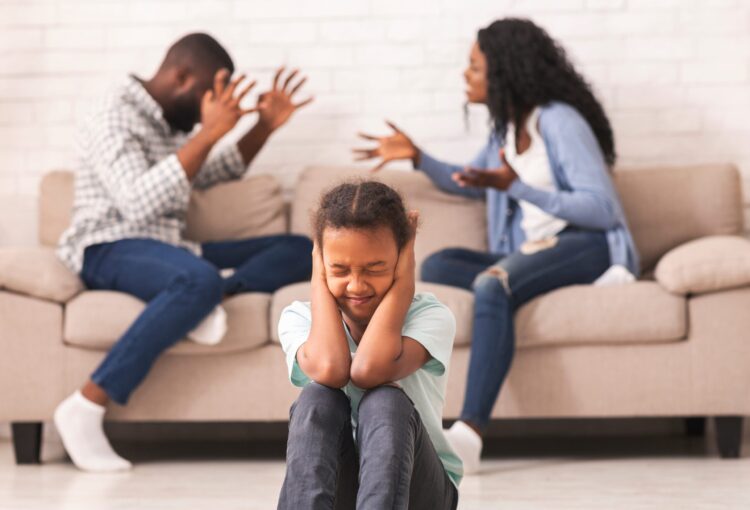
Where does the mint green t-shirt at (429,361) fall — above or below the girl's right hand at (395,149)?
below

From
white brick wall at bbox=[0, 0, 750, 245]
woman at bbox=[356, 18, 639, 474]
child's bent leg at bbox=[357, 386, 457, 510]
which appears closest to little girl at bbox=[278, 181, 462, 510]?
child's bent leg at bbox=[357, 386, 457, 510]

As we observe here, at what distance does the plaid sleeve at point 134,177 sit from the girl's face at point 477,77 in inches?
34.5

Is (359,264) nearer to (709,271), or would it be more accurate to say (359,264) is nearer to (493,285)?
(493,285)

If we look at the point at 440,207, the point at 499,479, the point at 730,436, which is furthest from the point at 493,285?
the point at 730,436

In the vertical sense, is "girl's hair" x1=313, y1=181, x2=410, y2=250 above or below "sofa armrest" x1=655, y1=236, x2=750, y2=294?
above

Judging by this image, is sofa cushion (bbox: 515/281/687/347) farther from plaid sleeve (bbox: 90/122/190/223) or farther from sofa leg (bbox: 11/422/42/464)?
sofa leg (bbox: 11/422/42/464)

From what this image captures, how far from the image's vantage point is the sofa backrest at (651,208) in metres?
3.25

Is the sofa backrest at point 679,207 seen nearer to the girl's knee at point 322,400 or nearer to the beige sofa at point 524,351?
the beige sofa at point 524,351

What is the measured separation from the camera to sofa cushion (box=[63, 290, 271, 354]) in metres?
2.82

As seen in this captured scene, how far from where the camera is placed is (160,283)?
9.32ft

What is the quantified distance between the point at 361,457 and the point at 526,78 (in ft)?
6.02

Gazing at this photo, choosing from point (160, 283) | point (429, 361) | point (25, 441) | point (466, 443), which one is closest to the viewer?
point (429, 361)

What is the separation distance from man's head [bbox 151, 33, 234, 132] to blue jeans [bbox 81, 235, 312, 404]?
437 mm

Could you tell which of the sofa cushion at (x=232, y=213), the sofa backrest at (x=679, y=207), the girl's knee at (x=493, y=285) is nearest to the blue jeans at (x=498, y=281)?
the girl's knee at (x=493, y=285)
